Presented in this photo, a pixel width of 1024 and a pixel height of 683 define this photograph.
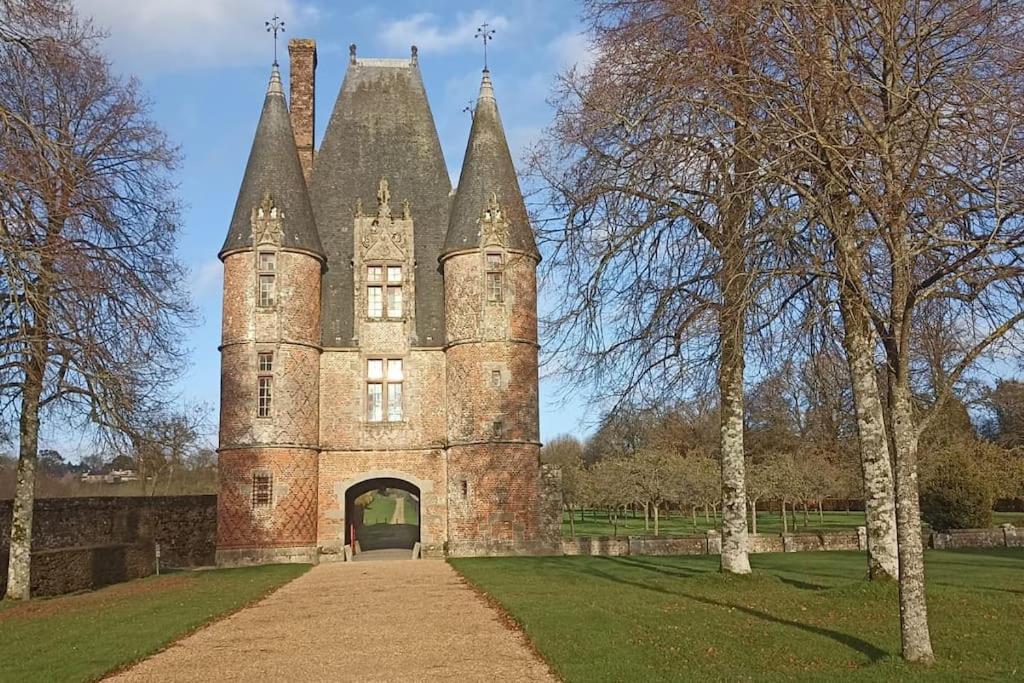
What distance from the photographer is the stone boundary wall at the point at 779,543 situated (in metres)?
26.4

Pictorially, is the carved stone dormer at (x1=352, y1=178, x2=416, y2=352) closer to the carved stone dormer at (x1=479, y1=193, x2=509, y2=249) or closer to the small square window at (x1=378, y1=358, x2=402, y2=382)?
the small square window at (x1=378, y1=358, x2=402, y2=382)

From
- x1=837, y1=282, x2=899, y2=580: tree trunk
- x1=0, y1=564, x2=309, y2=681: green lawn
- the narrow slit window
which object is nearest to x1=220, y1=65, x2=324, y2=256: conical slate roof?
the narrow slit window

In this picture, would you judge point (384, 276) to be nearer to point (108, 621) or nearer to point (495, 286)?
point (495, 286)

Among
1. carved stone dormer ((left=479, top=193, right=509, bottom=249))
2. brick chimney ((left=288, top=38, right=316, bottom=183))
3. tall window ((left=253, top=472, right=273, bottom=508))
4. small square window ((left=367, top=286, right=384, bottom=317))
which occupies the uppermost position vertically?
brick chimney ((left=288, top=38, right=316, bottom=183))

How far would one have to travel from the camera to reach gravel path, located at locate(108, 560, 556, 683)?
912 centimetres

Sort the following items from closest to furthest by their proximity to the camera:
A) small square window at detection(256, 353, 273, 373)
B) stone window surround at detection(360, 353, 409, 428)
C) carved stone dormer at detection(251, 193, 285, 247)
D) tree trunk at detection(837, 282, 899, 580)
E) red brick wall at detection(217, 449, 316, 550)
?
tree trunk at detection(837, 282, 899, 580) → red brick wall at detection(217, 449, 316, 550) → small square window at detection(256, 353, 273, 373) → carved stone dormer at detection(251, 193, 285, 247) → stone window surround at detection(360, 353, 409, 428)

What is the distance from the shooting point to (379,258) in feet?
91.2

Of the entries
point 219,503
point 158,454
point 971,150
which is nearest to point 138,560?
point 219,503

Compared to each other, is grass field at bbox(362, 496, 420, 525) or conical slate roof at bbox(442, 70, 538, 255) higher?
conical slate roof at bbox(442, 70, 538, 255)

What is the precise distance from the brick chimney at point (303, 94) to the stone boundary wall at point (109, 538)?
36.5 ft

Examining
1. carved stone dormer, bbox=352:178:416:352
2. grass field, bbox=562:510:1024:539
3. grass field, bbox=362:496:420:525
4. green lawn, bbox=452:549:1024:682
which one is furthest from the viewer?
grass field, bbox=362:496:420:525

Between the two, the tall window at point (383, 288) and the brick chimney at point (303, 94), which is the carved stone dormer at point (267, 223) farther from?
the brick chimney at point (303, 94)

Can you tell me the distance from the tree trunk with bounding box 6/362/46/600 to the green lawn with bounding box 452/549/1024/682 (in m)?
8.04

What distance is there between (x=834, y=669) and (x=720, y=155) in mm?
5074
